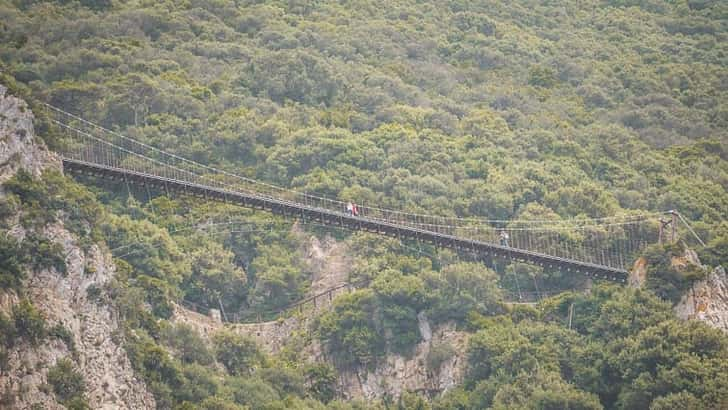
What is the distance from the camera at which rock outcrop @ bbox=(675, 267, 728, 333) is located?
201 ft

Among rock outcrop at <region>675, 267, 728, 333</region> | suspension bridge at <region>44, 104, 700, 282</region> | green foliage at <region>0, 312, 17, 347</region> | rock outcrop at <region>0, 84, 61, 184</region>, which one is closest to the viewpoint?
green foliage at <region>0, 312, 17, 347</region>

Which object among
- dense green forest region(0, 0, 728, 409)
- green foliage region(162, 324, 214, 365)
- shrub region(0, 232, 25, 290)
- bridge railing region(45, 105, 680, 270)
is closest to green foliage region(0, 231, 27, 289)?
shrub region(0, 232, 25, 290)

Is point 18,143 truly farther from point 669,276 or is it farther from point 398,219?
point 669,276

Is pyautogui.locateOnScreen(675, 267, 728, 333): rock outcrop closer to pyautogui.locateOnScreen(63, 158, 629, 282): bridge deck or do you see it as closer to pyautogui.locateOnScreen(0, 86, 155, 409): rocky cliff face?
pyautogui.locateOnScreen(63, 158, 629, 282): bridge deck

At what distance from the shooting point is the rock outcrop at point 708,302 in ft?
201

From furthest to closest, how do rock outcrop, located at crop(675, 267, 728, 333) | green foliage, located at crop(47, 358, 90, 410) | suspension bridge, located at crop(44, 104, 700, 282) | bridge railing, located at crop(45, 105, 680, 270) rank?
bridge railing, located at crop(45, 105, 680, 270)
suspension bridge, located at crop(44, 104, 700, 282)
rock outcrop, located at crop(675, 267, 728, 333)
green foliage, located at crop(47, 358, 90, 410)

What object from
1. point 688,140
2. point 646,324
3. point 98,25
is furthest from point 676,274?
point 98,25

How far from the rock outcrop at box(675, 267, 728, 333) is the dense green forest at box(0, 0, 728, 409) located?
0.57m

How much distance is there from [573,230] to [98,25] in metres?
29.3

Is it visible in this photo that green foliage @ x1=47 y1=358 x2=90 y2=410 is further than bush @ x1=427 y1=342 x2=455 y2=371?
No

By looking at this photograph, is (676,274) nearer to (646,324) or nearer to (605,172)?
(646,324)

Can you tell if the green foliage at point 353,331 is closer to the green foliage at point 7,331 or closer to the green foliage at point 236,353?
the green foliage at point 236,353

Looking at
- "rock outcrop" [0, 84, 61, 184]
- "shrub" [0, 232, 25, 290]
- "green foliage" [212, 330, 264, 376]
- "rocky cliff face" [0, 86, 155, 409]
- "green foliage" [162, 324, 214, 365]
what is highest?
"rock outcrop" [0, 84, 61, 184]

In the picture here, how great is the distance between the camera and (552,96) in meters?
91.1
